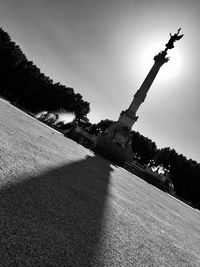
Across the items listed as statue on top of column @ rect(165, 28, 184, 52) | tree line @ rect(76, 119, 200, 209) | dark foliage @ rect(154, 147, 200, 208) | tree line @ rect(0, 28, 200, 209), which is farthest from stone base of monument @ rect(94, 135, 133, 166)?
dark foliage @ rect(154, 147, 200, 208)

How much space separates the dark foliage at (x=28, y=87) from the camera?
60312 mm

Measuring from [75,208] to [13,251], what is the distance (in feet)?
7.13

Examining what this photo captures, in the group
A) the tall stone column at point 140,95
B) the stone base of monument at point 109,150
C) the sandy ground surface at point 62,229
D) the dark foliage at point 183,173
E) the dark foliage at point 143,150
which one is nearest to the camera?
the sandy ground surface at point 62,229

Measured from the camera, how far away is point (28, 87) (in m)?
67.4

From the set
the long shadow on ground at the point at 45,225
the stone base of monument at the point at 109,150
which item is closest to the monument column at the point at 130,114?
the stone base of monument at the point at 109,150

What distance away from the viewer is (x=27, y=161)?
20.9 ft

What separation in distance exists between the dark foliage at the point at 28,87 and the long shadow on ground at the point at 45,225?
53550 mm

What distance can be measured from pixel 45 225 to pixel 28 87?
225 feet

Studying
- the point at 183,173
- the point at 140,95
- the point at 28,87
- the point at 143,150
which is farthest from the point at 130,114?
the point at 143,150

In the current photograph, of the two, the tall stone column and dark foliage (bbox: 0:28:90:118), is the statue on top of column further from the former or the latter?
dark foliage (bbox: 0:28:90:118)

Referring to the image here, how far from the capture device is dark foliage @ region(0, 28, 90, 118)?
198 ft

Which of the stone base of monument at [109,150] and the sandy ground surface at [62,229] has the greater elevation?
the stone base of monument at [109,150]

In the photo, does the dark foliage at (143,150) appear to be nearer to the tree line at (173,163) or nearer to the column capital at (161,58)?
the tree line at (173,163)

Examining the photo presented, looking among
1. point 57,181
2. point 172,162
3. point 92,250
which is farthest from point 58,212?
point 172,162
